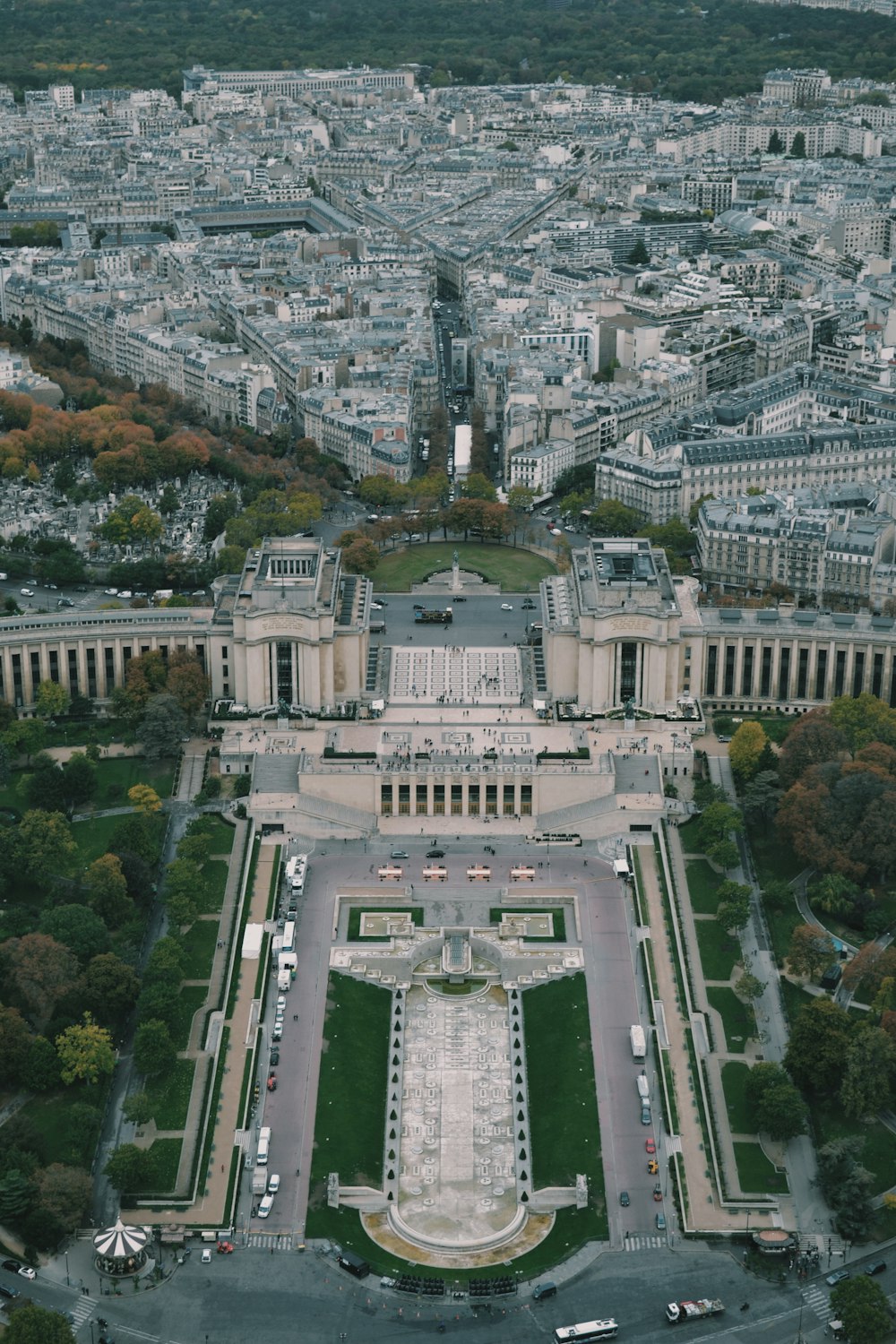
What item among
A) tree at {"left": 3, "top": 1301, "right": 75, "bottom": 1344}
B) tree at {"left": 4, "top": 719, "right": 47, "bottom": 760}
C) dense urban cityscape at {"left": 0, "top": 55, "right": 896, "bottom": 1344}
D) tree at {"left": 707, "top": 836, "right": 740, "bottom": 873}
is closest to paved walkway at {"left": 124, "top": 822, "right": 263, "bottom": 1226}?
dense urban cityscape at {"left": 0, "top": 55, "right": 896, "bottom": 1344}

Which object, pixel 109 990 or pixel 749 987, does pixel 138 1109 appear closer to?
pixel 109 990

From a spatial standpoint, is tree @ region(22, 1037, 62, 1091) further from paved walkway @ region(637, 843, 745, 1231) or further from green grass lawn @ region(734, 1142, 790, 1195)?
green grass lawn @ region(734, 1142, 790, 1195)

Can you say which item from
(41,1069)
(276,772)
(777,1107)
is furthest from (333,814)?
(777,1107)

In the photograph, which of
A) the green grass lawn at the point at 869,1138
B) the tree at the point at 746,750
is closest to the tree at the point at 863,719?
the tree at the point at 746,750

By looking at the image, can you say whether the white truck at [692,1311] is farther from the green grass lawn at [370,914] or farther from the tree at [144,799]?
the tree at [144,799]

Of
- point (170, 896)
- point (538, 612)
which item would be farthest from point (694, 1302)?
point (538, 612)
